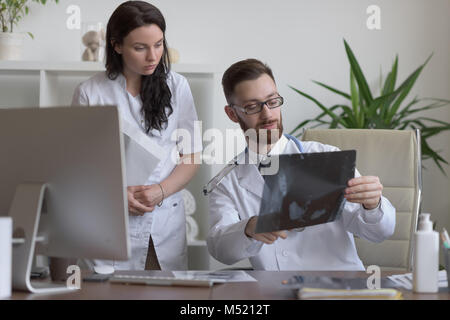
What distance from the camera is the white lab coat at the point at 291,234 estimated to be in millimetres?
1837

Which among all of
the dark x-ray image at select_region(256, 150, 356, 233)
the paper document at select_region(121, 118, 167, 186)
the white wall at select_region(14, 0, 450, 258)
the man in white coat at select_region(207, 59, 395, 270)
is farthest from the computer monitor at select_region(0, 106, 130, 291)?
the white wall at select_region(14, 0, 450, 258)

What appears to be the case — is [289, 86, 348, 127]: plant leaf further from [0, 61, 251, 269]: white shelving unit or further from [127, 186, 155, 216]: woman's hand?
[127, 186, 155, 216]: woman's hand

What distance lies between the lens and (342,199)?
167 cm

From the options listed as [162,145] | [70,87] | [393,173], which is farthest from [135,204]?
[70,87]

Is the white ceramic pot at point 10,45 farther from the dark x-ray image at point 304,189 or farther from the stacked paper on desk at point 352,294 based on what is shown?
the stacked paper on desk at point 352,294

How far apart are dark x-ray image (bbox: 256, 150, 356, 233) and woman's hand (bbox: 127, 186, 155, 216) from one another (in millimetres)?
762

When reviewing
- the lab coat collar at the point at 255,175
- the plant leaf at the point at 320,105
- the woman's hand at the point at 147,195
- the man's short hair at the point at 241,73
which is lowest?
the woman's hand at the point at 147,195

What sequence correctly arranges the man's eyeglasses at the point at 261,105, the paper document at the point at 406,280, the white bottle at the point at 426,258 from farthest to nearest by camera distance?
the man's eyeglasses at the point at 261,105, the paper document at the point at 406,280, the white bottle at the point at 426,258

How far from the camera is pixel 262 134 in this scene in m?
2.00

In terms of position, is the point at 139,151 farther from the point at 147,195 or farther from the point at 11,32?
the point at 11,32

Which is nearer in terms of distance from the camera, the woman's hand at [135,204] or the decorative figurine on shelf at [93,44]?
the woman's hand at [135,204]

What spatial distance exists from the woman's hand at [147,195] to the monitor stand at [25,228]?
29.5 inches

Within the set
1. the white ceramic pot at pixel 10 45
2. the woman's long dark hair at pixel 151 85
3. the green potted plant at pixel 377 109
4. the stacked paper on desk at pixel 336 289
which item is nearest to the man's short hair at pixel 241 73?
the woman's long dark hair at pixel 151 85
